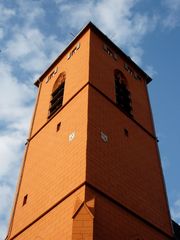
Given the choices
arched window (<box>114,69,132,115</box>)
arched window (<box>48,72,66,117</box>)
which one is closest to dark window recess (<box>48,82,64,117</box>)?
arched window (<box>48,72,66,117</box>)

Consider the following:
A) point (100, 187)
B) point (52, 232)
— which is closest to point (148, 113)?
point (100, 187)

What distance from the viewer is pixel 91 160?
13.9 metres

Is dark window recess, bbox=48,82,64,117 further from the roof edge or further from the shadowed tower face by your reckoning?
the roof edge

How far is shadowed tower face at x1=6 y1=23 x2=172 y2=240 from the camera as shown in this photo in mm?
12883

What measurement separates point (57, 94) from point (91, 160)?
23.2ft

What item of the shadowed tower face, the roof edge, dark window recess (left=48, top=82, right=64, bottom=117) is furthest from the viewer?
the roof edge

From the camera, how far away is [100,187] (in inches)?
525

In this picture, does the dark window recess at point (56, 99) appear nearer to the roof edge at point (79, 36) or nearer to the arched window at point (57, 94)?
the arched window at point (57, 94)

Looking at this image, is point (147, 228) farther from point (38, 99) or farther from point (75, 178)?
point (38, 99)

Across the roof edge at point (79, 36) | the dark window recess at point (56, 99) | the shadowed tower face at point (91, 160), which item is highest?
the roof edge at point (79, 36)

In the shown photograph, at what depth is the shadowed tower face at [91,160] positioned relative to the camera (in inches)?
507

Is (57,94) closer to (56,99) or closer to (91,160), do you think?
(56,99)

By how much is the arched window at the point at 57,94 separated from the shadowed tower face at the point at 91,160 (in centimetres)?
6

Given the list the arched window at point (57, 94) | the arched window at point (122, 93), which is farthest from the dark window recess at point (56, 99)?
the arched window at point (122, 93)
